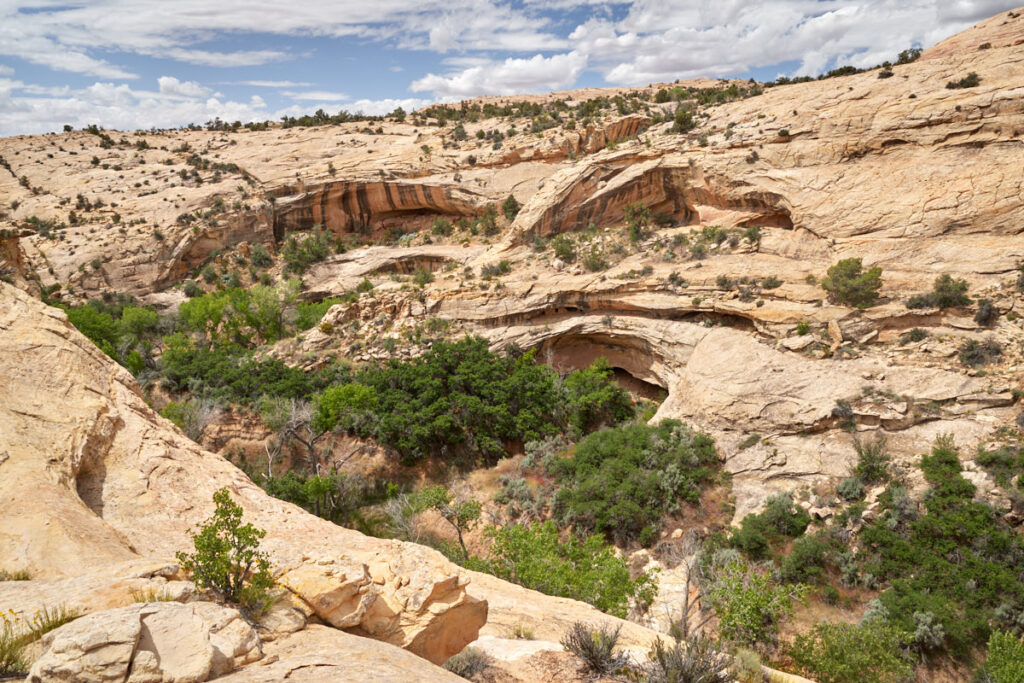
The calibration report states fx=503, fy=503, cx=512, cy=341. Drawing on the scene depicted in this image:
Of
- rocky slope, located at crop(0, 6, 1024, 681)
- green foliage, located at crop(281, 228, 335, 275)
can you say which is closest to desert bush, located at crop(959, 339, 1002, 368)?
rocky slope, located at crop(0, 6, 1024, 681)

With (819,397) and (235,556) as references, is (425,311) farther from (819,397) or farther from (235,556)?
(235,556)

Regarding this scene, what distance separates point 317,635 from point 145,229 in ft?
145

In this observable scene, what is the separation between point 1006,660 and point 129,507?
50.7ft

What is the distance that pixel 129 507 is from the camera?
284 inches

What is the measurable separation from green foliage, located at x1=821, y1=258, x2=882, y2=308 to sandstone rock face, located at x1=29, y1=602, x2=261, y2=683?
2238 cm

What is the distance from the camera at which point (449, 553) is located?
16406mm

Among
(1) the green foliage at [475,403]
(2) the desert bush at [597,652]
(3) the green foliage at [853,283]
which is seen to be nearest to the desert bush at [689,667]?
(2) the desert bush at [597,652]

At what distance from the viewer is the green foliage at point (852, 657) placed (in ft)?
32.9

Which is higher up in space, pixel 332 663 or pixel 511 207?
pixel 511 207

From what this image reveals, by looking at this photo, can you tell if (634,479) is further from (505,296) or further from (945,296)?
(505,296)

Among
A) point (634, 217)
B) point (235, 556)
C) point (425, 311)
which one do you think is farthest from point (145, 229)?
point (235, 556)

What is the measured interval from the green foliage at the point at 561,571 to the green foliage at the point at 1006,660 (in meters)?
6.52

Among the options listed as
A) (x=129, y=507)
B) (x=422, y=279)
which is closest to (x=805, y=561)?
(x=129, y=507)

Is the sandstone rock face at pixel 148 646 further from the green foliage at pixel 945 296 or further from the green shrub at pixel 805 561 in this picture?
the green foliage at pixel 945 296
